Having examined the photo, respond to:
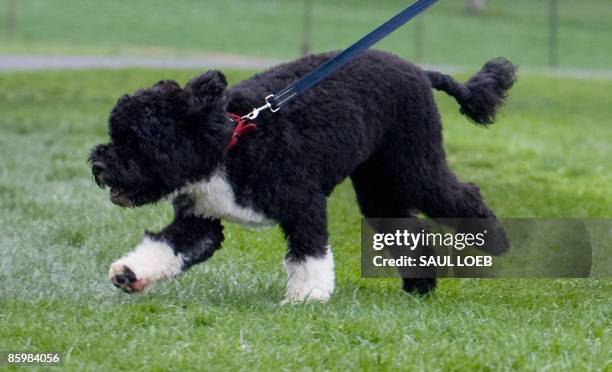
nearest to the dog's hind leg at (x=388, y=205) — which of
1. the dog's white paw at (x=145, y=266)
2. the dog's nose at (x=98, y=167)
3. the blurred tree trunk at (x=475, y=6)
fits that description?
the dog's white paw at (x=145, y=266)

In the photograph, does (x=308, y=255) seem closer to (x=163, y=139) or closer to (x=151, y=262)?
(x=151, y=262)

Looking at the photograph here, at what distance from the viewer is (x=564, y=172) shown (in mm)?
12742

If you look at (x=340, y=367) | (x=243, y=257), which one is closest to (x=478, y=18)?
(x=243, y=257)

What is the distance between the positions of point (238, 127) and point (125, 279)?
96cm

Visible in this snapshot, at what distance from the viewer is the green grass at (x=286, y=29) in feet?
105

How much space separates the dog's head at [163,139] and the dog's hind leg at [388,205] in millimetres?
1243

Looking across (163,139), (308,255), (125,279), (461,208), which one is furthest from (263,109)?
(461,208)

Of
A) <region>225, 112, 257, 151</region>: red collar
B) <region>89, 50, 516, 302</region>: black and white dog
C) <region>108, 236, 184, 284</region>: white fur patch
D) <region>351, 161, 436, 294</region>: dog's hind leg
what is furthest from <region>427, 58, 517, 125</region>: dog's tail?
<region>108, 236, 184, 284</region>: white fur patch

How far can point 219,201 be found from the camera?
614 cm

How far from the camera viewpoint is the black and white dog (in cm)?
599

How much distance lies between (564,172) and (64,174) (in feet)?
17.0

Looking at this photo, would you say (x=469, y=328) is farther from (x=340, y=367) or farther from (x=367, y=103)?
(x=367, y=103)

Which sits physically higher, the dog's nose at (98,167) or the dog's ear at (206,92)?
the dog's ear at (206,92)

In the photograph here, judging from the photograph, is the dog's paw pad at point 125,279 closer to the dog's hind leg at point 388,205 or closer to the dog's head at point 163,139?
the dog's head at point 163,139
